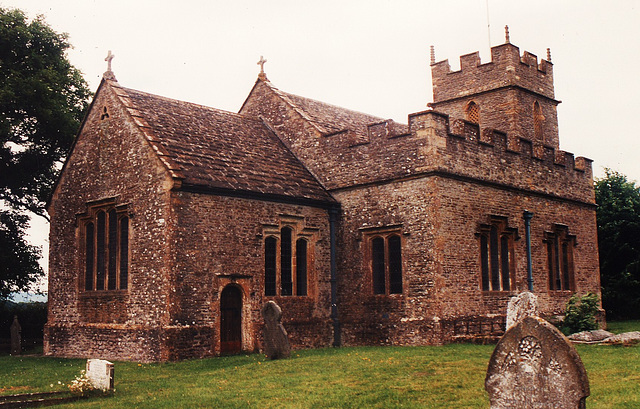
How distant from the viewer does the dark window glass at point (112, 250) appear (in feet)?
72.6

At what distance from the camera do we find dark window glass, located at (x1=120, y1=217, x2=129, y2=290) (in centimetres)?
2150

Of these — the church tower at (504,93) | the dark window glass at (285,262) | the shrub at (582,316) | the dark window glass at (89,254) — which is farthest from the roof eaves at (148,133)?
the church tower at (504,93)

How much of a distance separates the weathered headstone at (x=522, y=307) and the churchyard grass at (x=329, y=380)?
4.17 ft

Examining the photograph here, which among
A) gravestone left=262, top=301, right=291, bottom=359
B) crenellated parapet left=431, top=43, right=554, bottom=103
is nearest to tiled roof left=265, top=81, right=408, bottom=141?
crenellated parapet left=431, top=43, right=554, bottom=103

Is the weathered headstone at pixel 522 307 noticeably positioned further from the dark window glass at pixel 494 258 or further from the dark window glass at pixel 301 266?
the dark window glass at pixel 301 266

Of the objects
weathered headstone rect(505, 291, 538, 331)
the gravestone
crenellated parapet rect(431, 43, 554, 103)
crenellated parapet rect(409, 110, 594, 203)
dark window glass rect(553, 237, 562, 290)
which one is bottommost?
the gravestone

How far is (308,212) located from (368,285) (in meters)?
3.24

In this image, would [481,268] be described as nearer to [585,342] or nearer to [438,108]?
[585,342]

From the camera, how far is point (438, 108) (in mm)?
31000

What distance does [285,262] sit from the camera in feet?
76.0

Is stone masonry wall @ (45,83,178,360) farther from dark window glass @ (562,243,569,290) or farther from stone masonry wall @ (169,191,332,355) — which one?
dark window glass @ (562,243,569,290)

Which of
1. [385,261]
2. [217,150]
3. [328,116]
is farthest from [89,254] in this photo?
[328,116]

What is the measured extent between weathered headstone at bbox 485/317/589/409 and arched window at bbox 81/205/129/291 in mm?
15183

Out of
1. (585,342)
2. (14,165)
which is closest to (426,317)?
(585,342)
